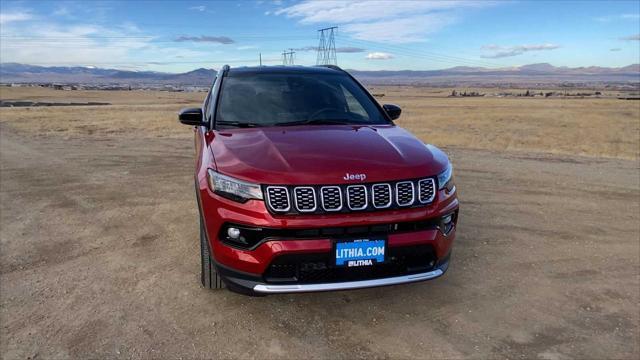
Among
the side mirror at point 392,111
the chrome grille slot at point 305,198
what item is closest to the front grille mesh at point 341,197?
the chrome grille slot at point 305,198

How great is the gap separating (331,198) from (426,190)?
26.6 inches

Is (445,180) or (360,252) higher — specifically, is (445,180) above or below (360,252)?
above

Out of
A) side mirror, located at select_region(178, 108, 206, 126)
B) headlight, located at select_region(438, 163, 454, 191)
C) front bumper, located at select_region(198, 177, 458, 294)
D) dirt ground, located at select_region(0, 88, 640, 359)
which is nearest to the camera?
front bumper, located at select_region(198, 177, 458, 294)

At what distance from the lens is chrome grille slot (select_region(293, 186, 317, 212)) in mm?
2932

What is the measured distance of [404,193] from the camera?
3100 mm

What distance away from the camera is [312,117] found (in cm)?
429

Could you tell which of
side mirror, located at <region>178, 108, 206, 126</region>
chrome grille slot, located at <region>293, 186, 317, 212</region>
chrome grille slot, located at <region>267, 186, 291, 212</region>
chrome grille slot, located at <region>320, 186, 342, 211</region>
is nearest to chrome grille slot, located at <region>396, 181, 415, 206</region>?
chrome grille slot, located at <region>320, 186, 342, 211</region>

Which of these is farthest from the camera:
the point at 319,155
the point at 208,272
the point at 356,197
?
the point at 208,272

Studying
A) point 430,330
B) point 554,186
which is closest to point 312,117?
point 430,330

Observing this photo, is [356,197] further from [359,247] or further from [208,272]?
[208,272]

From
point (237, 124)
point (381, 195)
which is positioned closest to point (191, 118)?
point (237, 124)

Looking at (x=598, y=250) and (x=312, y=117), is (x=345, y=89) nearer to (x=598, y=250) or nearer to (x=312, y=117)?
(x=312, y=117)

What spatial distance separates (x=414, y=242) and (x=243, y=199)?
3.64 feet

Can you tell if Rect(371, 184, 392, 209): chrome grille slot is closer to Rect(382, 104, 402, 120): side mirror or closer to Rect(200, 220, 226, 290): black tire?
Rect(200, 220, 226, 290): black tire
